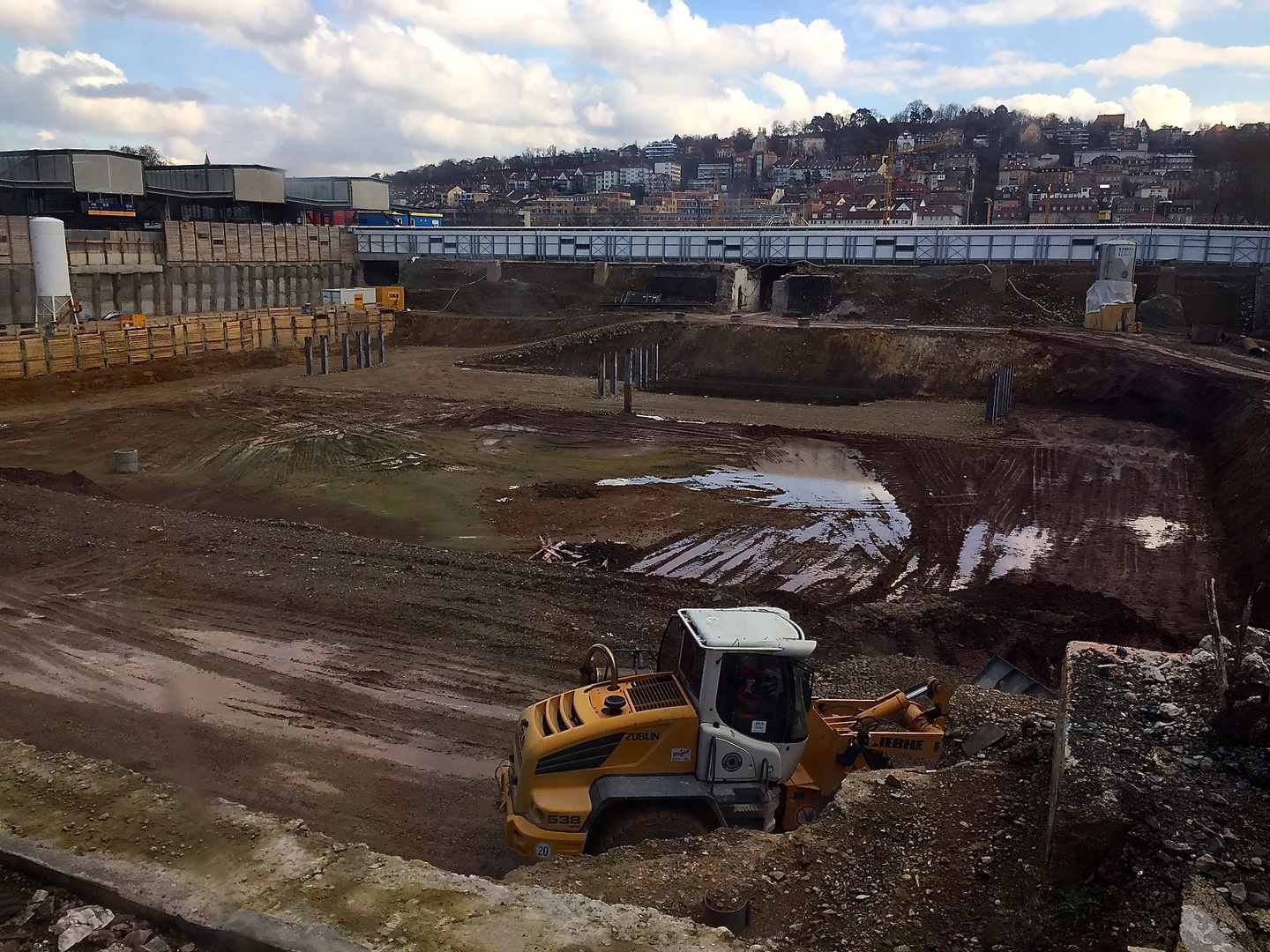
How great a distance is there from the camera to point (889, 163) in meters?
146

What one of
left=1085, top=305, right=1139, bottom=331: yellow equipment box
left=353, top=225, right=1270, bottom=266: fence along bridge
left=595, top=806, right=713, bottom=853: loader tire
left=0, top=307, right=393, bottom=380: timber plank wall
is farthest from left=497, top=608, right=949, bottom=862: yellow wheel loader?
left=353, top=225, right=1270, bottom=266: fence along bridge

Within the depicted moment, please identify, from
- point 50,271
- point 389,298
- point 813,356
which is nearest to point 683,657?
point 813,356

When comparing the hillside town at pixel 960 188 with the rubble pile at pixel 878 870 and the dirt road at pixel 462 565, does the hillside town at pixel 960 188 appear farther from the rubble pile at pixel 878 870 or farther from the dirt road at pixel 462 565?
the rubble pile at pixel 878 870

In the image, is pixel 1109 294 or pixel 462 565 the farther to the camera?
pixel 1109 294

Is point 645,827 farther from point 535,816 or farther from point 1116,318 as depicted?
point 1116,318

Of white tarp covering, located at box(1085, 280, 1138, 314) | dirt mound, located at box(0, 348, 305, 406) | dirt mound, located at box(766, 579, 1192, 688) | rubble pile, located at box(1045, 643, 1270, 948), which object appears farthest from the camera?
white tarp covering, located at box(1085, 280, 1138, 314)

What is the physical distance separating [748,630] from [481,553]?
977 cm

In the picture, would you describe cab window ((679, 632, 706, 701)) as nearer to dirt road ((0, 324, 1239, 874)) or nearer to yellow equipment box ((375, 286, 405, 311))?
dirt road ((0, 324, 1239, 874))

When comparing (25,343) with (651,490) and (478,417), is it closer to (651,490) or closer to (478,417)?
(478,417)

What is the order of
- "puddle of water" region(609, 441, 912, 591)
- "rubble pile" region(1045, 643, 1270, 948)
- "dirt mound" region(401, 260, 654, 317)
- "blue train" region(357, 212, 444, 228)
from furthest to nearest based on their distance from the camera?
"blue train" region(357, 212, 444, 228), "dirt mound" region(401, 260, 654, 317), "puddle of water" region(609, 441, 912, 591), "rubble pile" region(1045, 643, 1270, 948)

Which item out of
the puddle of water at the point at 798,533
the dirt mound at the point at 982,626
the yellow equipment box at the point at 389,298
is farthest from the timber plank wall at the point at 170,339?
the dirt mound at the point at 982,626

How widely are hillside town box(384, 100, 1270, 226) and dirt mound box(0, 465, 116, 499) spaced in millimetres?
61878

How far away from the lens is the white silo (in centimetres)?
3656

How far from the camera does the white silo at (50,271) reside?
3656 centimetres
